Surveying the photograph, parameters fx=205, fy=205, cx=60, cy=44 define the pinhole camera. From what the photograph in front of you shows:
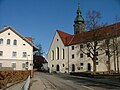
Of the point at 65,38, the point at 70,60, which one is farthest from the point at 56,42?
the point at 70,60

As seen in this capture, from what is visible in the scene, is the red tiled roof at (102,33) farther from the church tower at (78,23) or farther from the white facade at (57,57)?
the church tower at (78,23)

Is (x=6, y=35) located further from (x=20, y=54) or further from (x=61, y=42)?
(x=61, y=42)

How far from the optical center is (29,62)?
49875 millimetres

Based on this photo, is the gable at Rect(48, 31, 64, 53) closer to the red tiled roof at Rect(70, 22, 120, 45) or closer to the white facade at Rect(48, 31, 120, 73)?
the white facade at Rect(48, 31, 120, 73)

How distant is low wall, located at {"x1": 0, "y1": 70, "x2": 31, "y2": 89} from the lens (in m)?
18.5

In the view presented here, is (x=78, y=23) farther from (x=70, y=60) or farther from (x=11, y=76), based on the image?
(x=11, y=76)

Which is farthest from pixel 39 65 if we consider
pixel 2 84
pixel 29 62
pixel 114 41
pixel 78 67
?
pixel 2 84

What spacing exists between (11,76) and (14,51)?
87.3ft

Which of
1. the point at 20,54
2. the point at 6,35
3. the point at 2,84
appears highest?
the point at 6,35

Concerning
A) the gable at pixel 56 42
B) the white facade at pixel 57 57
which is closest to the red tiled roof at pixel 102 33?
the white facade at pixel 57 57

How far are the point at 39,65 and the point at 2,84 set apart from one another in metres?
72.3

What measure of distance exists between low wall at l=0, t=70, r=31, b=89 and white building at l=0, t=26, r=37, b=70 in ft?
57.5

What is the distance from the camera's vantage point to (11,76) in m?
23.3

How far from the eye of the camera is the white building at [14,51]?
48.2 m
